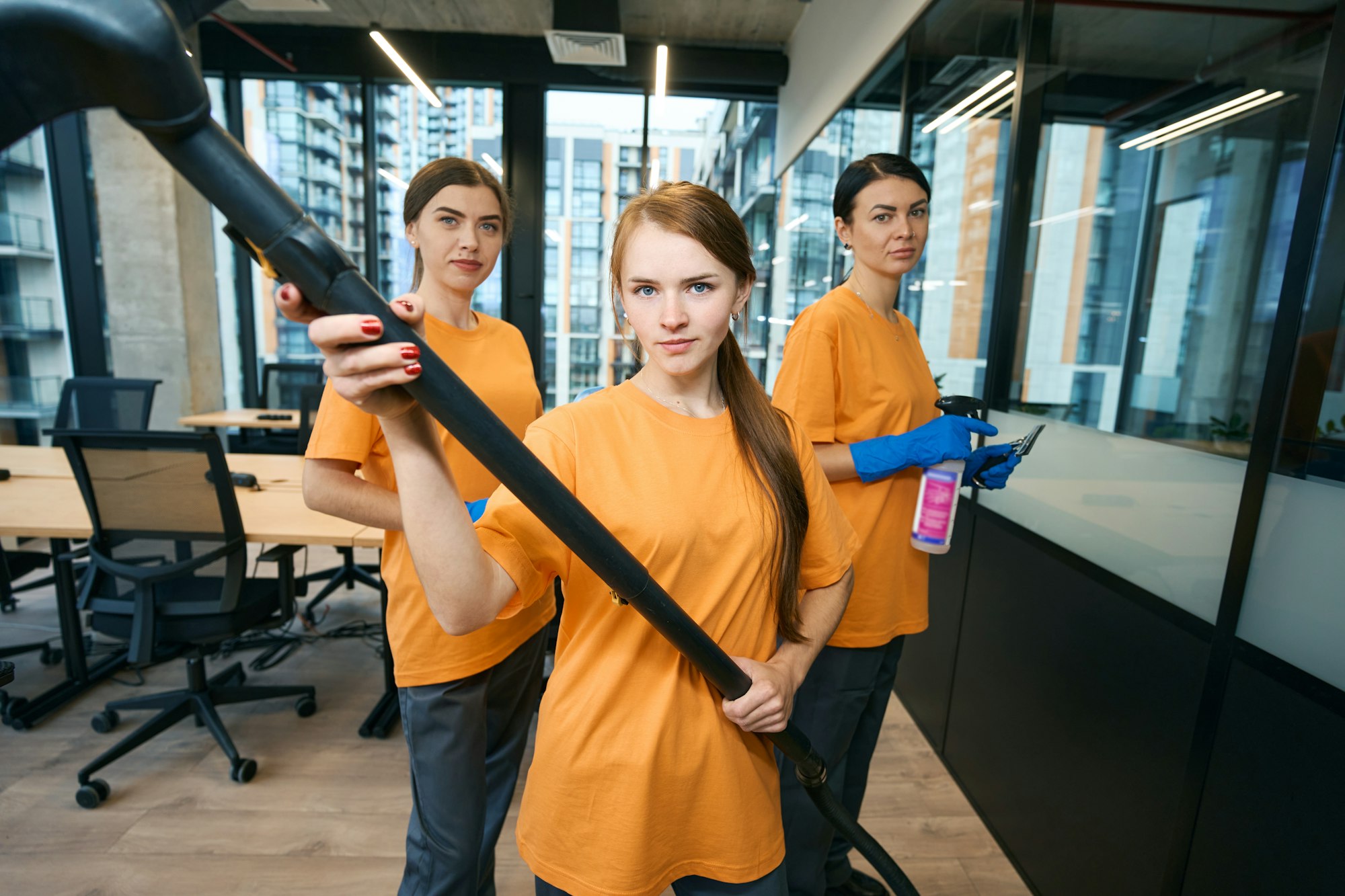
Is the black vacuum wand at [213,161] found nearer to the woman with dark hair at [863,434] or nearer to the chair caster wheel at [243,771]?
the woman with dark hair at [863,434]

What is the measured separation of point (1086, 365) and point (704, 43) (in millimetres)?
4902

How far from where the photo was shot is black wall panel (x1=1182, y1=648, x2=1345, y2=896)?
1.07m

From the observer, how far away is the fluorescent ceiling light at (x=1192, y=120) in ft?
4.51

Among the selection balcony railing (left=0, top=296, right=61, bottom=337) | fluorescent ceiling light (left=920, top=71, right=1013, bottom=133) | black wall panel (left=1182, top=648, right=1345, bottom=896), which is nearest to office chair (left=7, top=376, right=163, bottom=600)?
balcony railing (left=0, top=296, right=61, bottom=337)

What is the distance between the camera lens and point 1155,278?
160 cm

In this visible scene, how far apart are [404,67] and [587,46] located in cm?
117

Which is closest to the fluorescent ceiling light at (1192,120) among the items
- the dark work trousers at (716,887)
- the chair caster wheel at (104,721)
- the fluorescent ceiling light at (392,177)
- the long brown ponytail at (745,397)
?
the long brown ponytail at (745,397)

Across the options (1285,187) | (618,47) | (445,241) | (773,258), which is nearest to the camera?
(1285,187)

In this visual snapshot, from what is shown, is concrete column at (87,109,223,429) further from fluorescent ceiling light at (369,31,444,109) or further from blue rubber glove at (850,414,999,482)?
blue rubber glove at (850,414,999,482)

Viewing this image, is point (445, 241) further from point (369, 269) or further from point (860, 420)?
point (369, 269)

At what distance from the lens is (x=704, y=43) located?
221 inches

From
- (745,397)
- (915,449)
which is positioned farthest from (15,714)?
(915,449)

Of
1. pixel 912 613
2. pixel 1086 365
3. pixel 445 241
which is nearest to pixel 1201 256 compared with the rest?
pixel 1086 365

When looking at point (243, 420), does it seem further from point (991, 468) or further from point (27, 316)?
point (991, 468)
